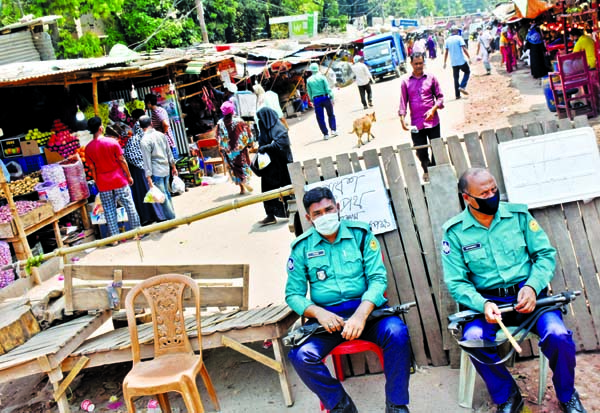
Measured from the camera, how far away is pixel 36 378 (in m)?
5.67

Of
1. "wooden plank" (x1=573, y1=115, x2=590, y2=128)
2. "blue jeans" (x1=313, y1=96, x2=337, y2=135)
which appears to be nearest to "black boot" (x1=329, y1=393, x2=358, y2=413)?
"wooden plank" (x1=573, y1=115, x2=590, y2=128)

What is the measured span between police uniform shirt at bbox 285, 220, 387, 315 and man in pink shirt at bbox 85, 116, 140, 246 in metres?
5.94

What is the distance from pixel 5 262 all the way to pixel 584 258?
7.24m

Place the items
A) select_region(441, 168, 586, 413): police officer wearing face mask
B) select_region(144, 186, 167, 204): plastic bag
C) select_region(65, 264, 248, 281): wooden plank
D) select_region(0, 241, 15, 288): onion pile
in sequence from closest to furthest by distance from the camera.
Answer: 1. select_region(441, 168, 586, 413): police officer wearing face mask
2. select_region(65, 264, 248, 281): wooden plank
3. select_region(0, 241, 15, 288): onion pile
4. select_region(144, 186, 167, 204): plastic bag

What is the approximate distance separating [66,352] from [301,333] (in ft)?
6.37

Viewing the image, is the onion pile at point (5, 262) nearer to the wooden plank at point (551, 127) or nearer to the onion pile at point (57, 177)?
the onion pile at point (57, 177)

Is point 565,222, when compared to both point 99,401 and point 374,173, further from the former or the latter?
point 99,401

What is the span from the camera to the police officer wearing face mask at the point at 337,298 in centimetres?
375

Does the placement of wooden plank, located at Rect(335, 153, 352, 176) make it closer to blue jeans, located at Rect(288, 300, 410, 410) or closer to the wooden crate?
blue jeans, located at Rect(288, 300, 410, 410)

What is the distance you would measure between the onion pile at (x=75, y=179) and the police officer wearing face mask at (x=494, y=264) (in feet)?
24.9

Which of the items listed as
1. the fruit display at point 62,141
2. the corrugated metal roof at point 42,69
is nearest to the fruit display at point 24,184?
the fruit display at point 62,141

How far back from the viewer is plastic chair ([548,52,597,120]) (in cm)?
1144

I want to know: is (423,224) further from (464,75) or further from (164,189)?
(464,75)

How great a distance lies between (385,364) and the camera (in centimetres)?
377
